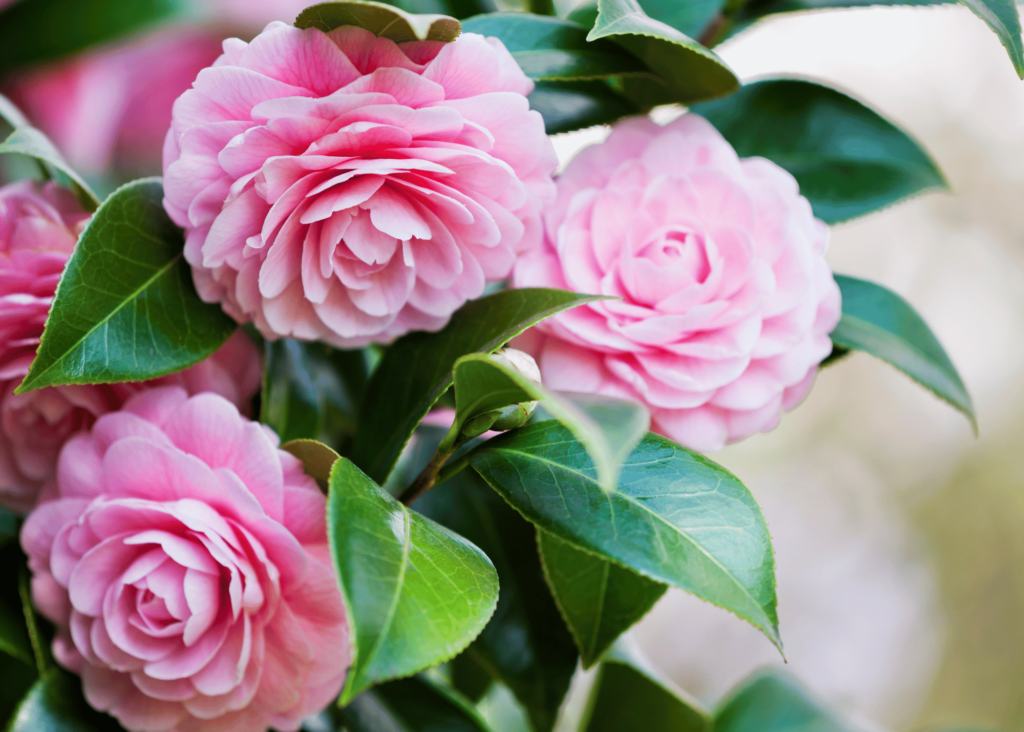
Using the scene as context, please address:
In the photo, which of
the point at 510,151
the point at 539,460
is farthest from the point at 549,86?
the point at 539,460

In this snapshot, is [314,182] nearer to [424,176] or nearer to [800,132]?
[424,176]

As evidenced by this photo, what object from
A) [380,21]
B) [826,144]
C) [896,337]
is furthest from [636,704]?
[380,21]

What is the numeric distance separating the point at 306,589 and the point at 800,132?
449 millimetres

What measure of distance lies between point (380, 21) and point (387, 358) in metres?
0.20

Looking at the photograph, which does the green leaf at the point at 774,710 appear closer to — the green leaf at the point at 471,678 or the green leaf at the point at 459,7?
the green leaf at the point at 471,678

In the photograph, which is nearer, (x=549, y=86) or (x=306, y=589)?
(x=306, y=589)

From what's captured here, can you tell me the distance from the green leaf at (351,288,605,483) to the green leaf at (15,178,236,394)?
0.10m

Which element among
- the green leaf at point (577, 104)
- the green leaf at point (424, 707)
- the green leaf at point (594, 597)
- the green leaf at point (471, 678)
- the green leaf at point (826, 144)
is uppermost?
the green leaf at point (577, 104)

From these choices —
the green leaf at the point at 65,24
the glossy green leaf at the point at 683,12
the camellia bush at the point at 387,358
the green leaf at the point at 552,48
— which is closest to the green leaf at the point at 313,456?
the camellia bush at the point at 387,358

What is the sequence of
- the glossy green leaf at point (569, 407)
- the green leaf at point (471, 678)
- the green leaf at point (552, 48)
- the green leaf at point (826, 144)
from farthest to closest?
the green leaf at point (471, 678), the green leaf at point (826, 144), the green leaf at point (552, 48), the glossy green leaf at point (569, 407)

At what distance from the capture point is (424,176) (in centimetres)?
36

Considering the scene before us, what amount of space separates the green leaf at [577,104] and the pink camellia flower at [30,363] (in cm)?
23

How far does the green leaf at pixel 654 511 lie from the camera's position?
33 cm

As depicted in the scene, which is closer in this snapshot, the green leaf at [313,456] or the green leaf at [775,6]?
the green leaf at [313,456]
